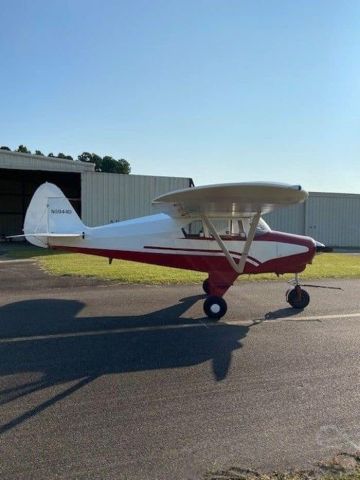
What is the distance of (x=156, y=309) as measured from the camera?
26.6 feet

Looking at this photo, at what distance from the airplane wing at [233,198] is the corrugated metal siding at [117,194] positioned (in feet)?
63.4

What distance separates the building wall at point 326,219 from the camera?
3291 cm

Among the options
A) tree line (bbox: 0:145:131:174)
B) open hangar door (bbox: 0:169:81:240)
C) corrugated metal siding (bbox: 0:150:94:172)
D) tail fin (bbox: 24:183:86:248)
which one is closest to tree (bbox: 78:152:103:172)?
tree line (bbox: 0:145:131:174)

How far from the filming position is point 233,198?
22.0 ft

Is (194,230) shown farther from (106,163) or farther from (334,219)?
(106,163)

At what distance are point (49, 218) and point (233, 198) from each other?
190 inches

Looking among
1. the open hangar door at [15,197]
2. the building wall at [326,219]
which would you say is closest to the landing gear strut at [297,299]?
the building wall at [326,219]

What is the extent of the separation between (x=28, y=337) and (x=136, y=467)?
380 centimetres

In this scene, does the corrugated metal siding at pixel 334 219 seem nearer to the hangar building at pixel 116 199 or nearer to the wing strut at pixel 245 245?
the hangar building at pixel 116 199

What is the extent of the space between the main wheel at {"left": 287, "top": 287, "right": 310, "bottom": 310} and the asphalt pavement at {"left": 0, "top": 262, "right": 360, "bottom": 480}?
185 mm

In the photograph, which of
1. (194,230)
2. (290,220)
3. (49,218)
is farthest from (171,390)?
(290,220)

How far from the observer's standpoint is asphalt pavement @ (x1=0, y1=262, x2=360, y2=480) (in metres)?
3.07

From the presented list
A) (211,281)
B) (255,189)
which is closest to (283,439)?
(255,189)

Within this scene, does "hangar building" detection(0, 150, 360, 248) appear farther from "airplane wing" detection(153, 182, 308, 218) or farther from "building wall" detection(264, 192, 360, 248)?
"airplane wing" detection(153, 182, 308, 218)
